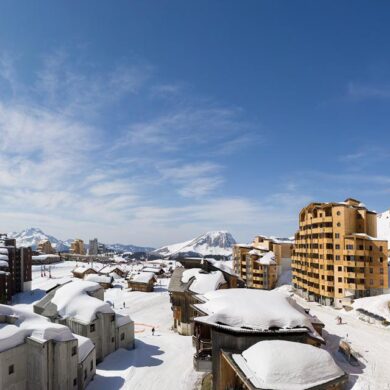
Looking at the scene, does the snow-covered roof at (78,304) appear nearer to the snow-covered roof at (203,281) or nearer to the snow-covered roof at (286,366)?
the snow-covered roof at (203,281)

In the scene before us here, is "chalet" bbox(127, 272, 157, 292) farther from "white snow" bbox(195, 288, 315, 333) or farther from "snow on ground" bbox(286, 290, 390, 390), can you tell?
"white snow" bbox(195, 288, 315, 333)

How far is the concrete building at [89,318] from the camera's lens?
4306 centimetres

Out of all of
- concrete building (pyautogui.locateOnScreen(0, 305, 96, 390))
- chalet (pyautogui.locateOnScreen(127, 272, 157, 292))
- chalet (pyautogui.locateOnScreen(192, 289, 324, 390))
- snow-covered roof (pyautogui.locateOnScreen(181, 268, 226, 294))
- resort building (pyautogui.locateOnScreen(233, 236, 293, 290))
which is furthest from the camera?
resort building (pyautogui.locateOnScreen(233, 236, 293, 290))

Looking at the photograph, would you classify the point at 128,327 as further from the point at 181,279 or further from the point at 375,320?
the point at 375,320

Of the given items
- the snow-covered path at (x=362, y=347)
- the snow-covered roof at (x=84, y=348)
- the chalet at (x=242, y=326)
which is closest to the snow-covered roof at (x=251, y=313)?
the chalet at (x=242, y=326)

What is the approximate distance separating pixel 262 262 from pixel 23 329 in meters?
87.2

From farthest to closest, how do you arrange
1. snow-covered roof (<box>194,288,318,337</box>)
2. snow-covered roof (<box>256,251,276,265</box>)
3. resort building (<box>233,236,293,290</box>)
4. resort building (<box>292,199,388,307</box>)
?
snow-covered roof (<box>256,251,276,265</box>) → resort building (<box>233,236,293,290</box>) → resort building (<box>292,199,388,307</box>) → snow-covered roof (<box>194,288,318,337</box>)

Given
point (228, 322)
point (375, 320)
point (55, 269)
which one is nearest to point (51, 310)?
point (228, 322)

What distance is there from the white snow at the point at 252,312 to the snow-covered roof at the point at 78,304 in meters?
19.8

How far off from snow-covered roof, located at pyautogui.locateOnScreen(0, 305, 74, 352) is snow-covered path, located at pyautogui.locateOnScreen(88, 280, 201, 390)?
7.81 meters

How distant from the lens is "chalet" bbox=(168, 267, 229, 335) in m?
52.8

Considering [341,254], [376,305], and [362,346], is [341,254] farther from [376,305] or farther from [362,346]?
[362,346]

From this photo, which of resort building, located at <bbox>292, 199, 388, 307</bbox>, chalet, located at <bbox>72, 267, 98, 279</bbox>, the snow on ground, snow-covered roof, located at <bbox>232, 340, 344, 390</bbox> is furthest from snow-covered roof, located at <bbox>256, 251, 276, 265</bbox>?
snow-covered roof, located at <bbox>232, 340, 344, 390</bbox>

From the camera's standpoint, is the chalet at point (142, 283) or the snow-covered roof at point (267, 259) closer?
the chalet at point (142, 283)
